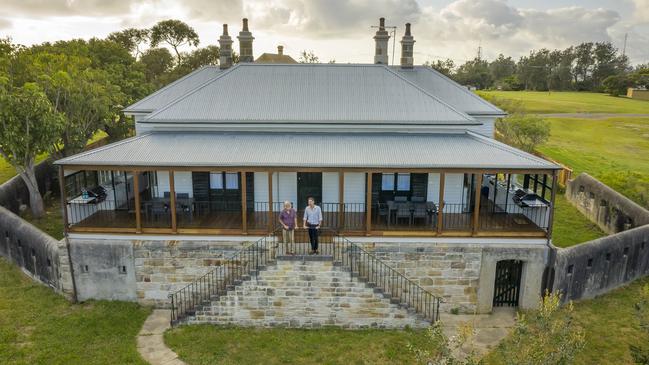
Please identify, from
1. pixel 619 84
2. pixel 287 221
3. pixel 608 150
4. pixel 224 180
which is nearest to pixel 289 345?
pixel 287 221

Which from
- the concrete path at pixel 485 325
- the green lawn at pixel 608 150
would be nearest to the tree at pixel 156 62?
the green lawn at pixel 608 150

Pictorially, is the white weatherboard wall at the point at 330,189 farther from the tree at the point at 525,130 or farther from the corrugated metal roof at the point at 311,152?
the tree at the point at 525,130

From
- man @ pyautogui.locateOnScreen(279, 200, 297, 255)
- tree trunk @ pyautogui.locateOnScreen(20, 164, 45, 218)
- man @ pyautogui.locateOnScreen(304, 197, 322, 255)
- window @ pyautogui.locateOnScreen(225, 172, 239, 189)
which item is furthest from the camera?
tree trunk @ pyautogui.locateOnScreen(20, 164, 45, 218)

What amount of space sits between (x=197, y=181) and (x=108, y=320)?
5526 mm

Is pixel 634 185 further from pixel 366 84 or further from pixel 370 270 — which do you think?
pixel 370 270

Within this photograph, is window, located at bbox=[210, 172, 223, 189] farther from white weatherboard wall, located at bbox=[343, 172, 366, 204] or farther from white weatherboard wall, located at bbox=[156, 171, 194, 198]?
white weatherboard wall, located at bbox=[343, 172, 366, 204]

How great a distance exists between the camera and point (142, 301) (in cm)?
1519

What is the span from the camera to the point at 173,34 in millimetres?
67312

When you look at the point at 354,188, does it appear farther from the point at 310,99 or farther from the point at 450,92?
the point at 450,92

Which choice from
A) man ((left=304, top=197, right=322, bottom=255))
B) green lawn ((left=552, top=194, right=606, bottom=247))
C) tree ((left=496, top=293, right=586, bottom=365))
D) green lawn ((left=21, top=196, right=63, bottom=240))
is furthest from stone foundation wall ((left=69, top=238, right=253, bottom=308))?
green lawn ((left=552, top=194, right=606, bottom=247))

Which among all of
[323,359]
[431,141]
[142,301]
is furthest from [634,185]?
[142,301]

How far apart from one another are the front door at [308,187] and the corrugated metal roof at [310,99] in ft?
7.02

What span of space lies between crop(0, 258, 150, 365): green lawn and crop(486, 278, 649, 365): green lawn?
10.5 metres

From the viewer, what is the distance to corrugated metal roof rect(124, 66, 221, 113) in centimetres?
1962
